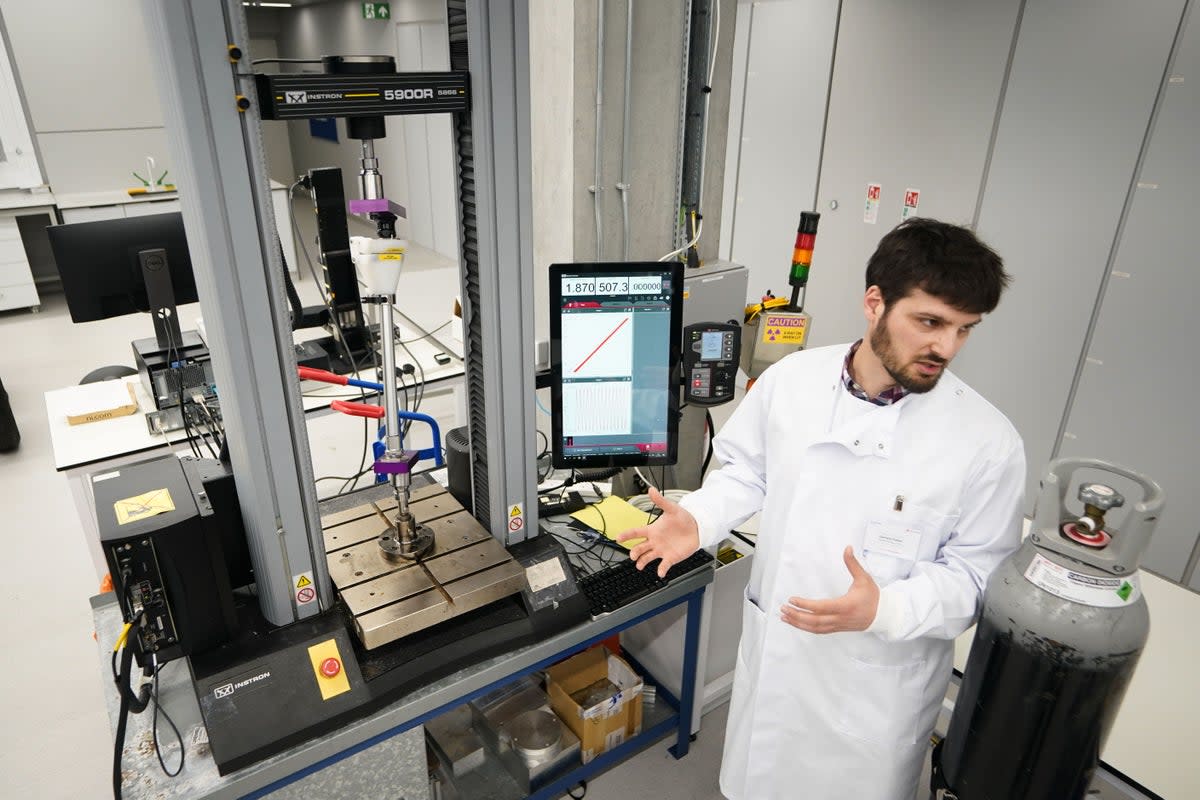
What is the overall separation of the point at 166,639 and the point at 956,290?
5.32 feet

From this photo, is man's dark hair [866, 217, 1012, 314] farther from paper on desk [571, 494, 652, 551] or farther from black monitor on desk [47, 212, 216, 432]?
black monitor on desk [47, 212, 216, 432]

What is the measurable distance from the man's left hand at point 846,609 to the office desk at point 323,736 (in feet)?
1.93

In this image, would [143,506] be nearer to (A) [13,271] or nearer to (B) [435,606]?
(B) [435,606]

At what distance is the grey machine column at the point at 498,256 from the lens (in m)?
1.45

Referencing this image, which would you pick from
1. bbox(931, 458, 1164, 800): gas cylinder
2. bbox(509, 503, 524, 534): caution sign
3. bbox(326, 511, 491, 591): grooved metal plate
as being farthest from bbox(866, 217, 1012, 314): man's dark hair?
bbox(326, 511, 491, 591): grooved metal plate

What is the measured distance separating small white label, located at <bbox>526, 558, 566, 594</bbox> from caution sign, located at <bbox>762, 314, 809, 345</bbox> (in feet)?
3.35

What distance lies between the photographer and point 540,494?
2201mm

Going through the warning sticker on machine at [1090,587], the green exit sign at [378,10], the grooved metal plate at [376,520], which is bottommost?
the grooved metal plate at [376,520]

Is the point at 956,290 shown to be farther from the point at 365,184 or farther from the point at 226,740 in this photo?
the point at 226,740

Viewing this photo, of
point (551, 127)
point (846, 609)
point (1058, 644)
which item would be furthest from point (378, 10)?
point (1058, 644)

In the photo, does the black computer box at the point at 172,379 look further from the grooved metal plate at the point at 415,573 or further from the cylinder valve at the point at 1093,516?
the cylinder valve at the point at 1093,516

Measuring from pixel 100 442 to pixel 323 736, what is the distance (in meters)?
1.79

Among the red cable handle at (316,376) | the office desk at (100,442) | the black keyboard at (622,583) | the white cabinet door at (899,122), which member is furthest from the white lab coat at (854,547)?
the white cabinet door at (899,122)

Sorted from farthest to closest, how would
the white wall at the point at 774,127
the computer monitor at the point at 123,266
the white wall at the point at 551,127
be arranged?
the white wall at the point at 774,127
the computer monitor at the point at 123,266
the white wall at the point at 551,127
